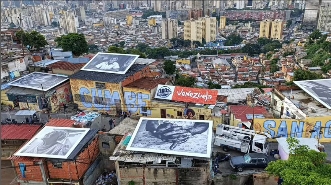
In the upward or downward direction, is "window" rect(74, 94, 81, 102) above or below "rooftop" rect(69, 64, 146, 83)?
below

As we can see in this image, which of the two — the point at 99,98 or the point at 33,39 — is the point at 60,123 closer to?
the point at 99,98

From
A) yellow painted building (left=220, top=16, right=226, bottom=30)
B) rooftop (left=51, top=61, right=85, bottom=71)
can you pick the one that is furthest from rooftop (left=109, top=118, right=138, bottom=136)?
yellow painted building (left=220, top=16, right=226, bottom=30)

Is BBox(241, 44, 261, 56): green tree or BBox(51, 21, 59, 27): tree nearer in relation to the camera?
BBox(241, 44, 261, 56): green tree


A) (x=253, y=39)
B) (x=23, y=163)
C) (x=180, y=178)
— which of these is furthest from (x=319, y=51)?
(x=23, y=163)

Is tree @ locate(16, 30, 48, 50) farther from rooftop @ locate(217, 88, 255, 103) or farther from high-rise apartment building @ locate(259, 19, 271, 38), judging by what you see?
high-rise apartment building @ locate(259, 19, 271, 38)

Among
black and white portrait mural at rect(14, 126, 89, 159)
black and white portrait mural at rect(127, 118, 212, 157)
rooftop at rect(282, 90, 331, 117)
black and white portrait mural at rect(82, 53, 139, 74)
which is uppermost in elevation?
black and white portrait mural at rect(82, 53, 139, 74)

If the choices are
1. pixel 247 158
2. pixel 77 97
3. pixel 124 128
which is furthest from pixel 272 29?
pixel 124 128
